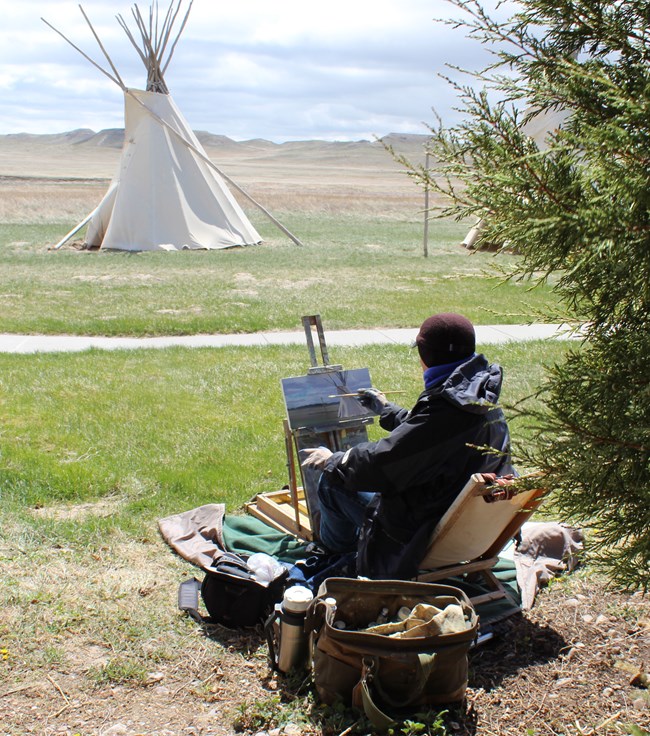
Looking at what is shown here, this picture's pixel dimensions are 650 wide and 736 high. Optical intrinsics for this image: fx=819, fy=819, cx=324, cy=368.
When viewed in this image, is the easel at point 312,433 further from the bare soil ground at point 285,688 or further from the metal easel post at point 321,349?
the bare soil ground at point 285,688

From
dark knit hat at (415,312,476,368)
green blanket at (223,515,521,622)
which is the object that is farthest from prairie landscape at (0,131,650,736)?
dark knit hat at (415,312,476,368)

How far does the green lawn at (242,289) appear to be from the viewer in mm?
10906

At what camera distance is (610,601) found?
3990 mm

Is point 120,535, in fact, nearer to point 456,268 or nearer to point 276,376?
point 276,376

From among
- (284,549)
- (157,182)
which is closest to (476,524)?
(284,549)

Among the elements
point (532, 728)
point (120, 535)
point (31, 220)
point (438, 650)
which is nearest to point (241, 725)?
point (438, 650)

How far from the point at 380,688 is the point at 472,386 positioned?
1290 millimetres

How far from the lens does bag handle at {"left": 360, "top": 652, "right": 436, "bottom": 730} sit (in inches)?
116

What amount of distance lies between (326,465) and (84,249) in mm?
16705

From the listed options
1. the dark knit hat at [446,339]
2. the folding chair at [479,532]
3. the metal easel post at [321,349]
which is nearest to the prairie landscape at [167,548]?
the folding chair at [479,532]

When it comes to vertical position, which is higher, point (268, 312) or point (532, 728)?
point (268, 312)

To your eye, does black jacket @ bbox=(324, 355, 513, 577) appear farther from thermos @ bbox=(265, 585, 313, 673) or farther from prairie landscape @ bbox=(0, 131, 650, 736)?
thermos @ bbox=(265, 585, 313, 673)

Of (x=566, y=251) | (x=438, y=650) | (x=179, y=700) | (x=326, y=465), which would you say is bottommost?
(x=179, y=700)

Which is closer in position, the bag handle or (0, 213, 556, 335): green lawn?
the bag handle
